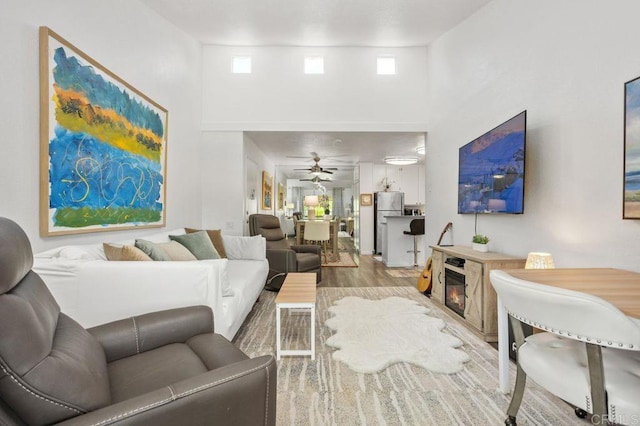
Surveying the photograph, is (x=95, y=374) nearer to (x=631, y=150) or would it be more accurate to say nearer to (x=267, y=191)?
(x=631, y=150)

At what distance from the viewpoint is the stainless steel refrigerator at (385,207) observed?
24.0 ft

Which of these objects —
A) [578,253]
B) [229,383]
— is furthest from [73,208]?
[578,253]

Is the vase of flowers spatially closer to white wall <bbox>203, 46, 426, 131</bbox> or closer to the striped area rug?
the striped area rug

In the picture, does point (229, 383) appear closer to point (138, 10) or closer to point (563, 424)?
point (563, 424)

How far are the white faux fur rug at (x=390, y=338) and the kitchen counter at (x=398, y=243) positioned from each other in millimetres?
2540

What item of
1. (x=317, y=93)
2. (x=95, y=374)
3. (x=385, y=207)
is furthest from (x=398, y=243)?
(x=95, y=374)

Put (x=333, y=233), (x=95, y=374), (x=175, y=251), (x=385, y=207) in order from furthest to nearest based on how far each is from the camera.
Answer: (x=385, y=207)
(x=333, y=233)
(x=175, y=251)
(x=95, y=374)

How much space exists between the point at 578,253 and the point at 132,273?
3.09 meters

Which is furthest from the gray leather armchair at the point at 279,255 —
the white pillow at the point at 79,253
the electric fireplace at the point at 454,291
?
the white pillow at the point at 79,253

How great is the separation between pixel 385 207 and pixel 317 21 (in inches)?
185

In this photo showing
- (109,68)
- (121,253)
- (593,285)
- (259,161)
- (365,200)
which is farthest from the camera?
(365,200)

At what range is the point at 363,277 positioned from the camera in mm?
4832

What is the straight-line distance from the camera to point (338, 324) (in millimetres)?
2770

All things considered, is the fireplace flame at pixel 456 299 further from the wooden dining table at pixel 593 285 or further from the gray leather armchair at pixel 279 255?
the gray leather armchair at pixel 279 255
